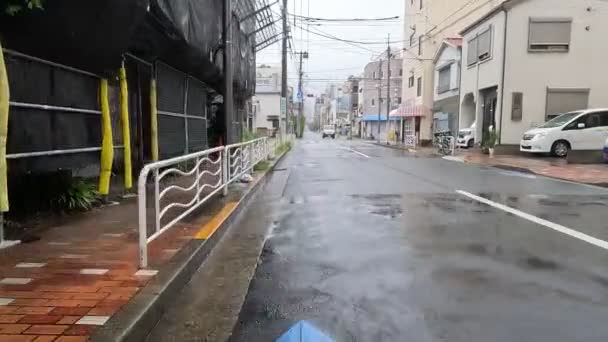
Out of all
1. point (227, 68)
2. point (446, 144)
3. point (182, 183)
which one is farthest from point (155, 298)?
point (446, 144)

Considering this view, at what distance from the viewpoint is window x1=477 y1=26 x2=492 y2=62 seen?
23456mm

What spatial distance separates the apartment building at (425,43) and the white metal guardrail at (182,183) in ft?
79.2

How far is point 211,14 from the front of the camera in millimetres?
9648

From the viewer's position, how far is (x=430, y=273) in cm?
452

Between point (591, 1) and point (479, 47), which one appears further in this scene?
point (479, 47)

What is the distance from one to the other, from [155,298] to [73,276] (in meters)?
0.93

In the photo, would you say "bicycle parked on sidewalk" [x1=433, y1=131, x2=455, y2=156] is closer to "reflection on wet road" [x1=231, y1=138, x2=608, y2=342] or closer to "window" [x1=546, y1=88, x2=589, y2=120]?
"window" [x1=546, y1=88, x2=589, y2=120]

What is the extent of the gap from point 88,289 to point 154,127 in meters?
5.43

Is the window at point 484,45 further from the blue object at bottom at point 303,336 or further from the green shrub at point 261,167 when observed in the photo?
the blue object at bottom at point 303,336

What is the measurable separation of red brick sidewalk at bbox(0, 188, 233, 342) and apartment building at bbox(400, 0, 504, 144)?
2979 centimetres

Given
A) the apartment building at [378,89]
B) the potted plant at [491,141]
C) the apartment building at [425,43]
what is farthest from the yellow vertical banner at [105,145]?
the apartment building at [378,89]

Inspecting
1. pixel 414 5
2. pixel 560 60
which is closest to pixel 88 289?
pixel 560 60

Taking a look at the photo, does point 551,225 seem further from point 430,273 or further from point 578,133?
point 578,133

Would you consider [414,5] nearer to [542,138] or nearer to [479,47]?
[479,47]
